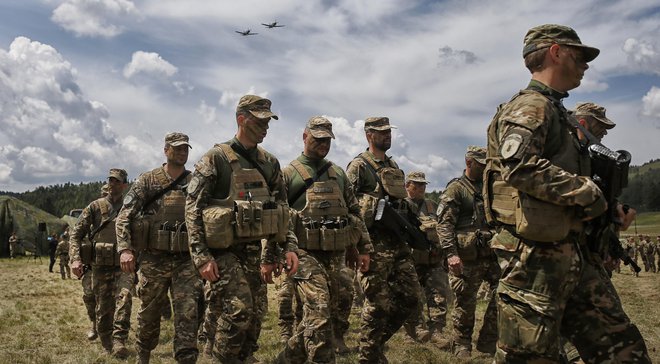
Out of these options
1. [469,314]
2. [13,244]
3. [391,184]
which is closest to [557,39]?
[391,184]

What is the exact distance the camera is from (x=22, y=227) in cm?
4641

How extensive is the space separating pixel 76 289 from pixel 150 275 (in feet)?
47.4

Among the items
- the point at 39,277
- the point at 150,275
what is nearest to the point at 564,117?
the point at 150,275

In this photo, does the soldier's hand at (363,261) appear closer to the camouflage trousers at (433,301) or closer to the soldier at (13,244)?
the camouflage trousers at (433,301)

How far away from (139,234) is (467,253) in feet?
14.6

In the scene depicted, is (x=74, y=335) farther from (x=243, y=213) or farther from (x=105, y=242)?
(x=243, y=213)

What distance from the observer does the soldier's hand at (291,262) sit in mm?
5801

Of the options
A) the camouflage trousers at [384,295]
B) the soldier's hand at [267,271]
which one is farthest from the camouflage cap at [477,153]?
the soldier's hand at [267,271]

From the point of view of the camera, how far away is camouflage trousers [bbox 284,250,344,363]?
18.8 ft

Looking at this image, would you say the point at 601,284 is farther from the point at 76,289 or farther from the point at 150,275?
the point at 76,289

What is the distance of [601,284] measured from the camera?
3900 millimetres

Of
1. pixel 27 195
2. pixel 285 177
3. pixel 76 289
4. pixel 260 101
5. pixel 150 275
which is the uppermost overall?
pixel 27 195

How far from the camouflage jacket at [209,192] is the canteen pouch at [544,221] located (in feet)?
8.97

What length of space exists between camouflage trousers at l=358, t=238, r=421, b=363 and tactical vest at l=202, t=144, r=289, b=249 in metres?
1.73
